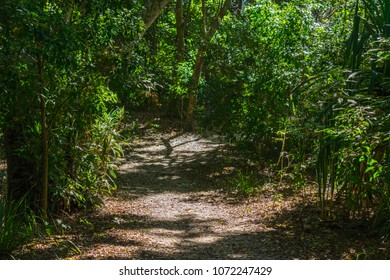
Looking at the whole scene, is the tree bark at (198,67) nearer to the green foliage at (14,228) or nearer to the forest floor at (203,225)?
the forest floor at (203,225)

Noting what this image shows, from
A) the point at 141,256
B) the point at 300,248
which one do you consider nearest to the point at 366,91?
the point at 300,248

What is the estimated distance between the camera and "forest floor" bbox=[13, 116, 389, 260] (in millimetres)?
5898

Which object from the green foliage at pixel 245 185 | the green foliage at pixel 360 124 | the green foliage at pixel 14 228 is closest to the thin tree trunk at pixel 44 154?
the green foliage at pixel 14 228

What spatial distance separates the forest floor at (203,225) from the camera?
232 inches

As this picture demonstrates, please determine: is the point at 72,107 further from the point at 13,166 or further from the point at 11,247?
the point at 11,247

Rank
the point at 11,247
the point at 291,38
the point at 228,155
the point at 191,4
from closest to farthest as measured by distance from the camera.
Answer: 1. the point at 11,247
2. the point at 291,38
3. the point at 228,155
4. the point at 191,4

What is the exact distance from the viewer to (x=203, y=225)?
7.63 m

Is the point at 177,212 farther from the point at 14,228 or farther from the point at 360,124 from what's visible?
the point at 360,124

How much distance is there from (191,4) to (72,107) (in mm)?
14082

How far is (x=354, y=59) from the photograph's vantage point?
6.18 meters

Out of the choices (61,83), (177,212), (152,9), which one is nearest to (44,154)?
(61,83)

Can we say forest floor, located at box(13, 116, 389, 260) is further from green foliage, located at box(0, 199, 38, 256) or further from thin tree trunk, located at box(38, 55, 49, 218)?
thin tree trunk, located at box(38, 55, 49, 218)

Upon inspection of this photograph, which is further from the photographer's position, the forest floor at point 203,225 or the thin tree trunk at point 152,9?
the thin tree trunk at point 152,9

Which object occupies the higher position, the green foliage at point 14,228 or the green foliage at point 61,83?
the green foliage at point 61,83
